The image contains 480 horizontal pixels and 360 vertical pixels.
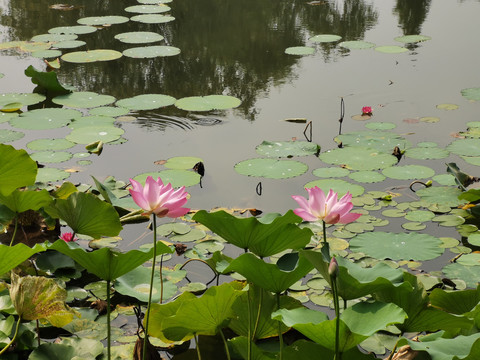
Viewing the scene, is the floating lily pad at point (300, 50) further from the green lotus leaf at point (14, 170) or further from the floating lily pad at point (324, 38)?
the green lotus leaf at point (14, 170)

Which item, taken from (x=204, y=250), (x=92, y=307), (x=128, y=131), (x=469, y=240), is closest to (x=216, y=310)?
(x=92, y=307)

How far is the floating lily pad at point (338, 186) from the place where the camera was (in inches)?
126

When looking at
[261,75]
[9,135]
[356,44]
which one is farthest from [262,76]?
[9,135]

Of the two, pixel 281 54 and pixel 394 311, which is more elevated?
pixel 394 311

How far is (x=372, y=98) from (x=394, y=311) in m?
3.16

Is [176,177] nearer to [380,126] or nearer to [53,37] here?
[380,126]

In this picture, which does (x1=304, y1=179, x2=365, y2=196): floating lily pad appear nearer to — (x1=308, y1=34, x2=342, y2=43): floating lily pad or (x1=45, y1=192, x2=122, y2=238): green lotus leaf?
(x1=45, y1=192, x2=122, y2=238): green lotus leaf

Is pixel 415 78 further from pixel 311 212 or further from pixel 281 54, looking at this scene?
pixel 311 212

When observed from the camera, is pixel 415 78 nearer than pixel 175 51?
Yes

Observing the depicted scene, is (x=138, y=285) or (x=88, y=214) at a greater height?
(x=88, y=214)

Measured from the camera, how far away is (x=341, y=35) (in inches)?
241

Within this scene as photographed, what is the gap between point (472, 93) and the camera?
4551mm

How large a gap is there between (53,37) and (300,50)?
2230mm

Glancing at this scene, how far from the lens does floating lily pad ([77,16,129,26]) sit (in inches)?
254
